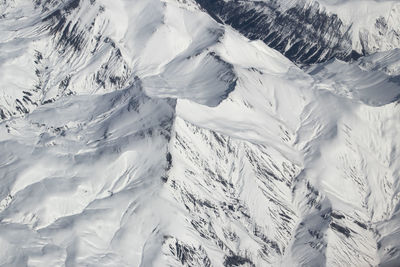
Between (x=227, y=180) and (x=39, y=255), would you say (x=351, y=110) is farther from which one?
(x=39, y=255)

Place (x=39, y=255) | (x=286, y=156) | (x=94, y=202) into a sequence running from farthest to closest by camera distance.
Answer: (x=286, y=156) < (x=94, y=202) < (x=39, y=255)

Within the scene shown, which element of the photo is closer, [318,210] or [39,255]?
[39,255]

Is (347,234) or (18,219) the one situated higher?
(347,234)

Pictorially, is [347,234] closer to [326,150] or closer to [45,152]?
[326,150]

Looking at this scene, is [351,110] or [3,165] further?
[351,110]

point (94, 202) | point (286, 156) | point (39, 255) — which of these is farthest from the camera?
point (286, 156)

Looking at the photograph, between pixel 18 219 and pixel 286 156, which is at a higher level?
pixel 286 156

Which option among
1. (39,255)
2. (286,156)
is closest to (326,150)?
(286,156)

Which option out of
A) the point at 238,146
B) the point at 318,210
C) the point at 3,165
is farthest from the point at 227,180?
the point at 3,165
